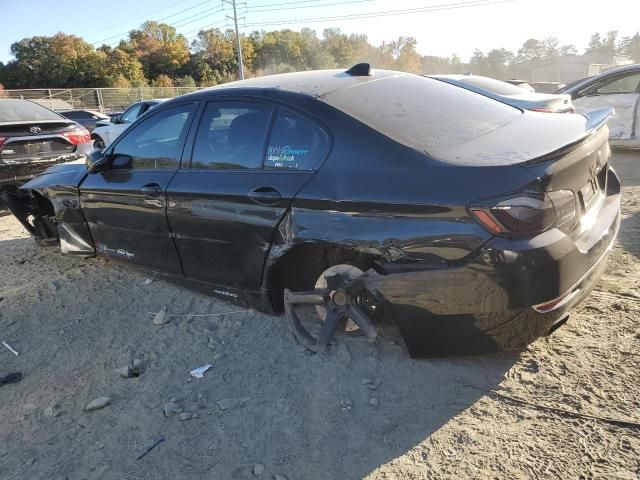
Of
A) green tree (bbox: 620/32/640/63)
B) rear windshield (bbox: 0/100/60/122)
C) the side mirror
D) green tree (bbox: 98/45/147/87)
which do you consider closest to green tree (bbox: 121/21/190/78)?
green tree (bbox: 98/45/147/87)

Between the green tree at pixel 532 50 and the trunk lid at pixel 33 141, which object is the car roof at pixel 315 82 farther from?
the green tree at pixel 532 50

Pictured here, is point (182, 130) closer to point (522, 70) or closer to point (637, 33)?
point (522, 70)

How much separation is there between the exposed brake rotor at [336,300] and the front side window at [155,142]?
1.42 meters

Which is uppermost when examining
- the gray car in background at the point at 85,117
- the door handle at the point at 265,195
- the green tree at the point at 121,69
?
the green tree at the point at 121,69

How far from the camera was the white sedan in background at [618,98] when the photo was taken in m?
8.01

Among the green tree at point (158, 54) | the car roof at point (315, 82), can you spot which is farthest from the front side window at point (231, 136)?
the green tree at point (158, 54)

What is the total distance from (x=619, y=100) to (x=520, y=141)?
7.07m

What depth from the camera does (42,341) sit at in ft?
11.5

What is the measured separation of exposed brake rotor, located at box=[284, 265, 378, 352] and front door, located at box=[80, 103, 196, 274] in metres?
1.20

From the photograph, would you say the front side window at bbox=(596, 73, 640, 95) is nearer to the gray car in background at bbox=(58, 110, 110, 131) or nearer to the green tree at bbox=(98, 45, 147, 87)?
the gray car in background at bbox=(58, 110, 110, 131)

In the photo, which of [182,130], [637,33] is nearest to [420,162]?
[182,130]

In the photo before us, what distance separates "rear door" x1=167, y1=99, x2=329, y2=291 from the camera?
112 inches

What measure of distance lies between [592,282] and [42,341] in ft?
11.7

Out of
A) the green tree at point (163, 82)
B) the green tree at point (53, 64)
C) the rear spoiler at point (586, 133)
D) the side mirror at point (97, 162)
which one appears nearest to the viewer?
the rear spoiler at point (586, 133)
